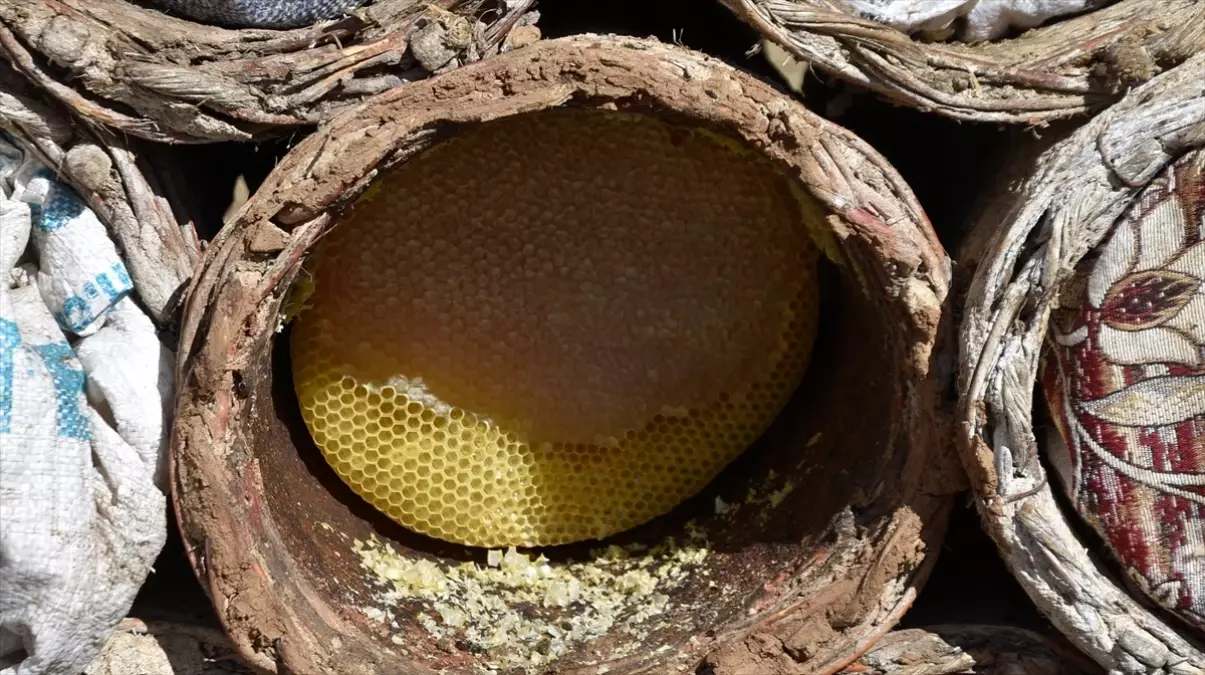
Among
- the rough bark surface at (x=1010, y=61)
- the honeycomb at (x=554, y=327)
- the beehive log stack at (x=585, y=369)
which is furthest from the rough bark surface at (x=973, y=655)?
the rough bark surface at (x=1010, y=61)

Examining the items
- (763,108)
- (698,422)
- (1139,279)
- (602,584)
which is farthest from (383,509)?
(1139,279)

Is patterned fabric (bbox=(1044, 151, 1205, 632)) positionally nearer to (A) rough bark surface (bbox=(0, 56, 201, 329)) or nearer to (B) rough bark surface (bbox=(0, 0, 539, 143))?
(B) rough bark surface (bbox=(0, 0, 539, 143))

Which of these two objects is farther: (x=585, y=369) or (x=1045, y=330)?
(x=585, y=369)

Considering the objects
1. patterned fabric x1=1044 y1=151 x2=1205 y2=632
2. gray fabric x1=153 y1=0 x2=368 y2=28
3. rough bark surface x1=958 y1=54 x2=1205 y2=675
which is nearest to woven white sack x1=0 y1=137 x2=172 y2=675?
gray fabric x1=153 y1=0 x2=368 y2=28

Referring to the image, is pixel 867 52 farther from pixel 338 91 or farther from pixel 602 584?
pixel 602 584

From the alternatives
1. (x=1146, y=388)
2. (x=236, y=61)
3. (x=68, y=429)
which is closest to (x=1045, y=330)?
(x=1146, y=388)

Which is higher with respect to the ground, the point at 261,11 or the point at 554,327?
the point at 261,11

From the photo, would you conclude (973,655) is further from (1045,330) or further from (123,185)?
(123,185)
